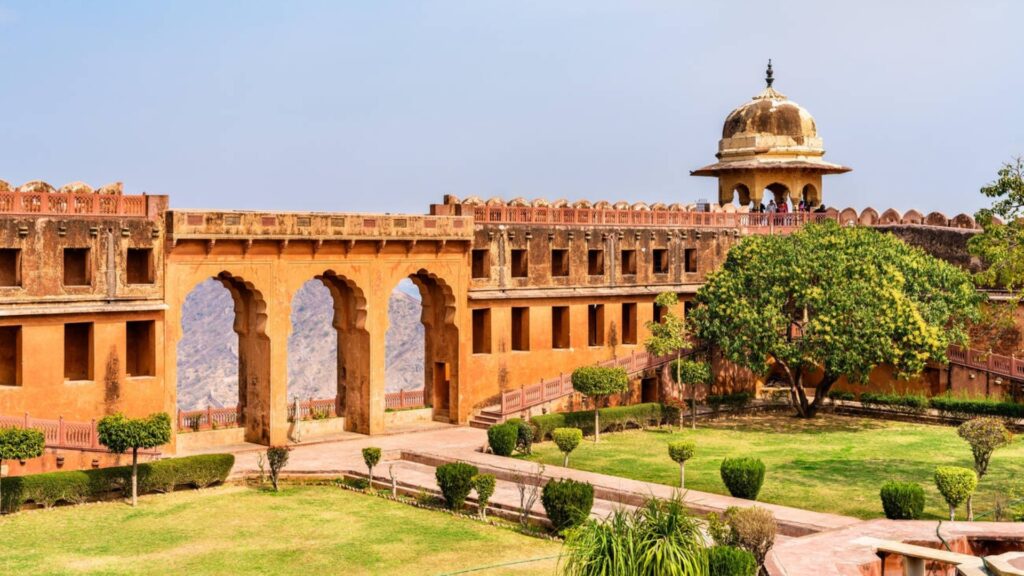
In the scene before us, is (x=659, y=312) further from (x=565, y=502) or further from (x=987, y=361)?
(x=565, y=502)

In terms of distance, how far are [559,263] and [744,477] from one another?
16912 mm

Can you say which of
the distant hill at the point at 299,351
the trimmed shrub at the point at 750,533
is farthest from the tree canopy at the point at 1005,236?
the distant hill at the point at 299,351

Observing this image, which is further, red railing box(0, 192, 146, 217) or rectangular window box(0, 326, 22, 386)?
rectangular window box(0, 326, 22, 386)

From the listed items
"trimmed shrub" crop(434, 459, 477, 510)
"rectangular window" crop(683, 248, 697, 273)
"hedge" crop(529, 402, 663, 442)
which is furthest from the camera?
"rectangular window" crop(683, 248, 697, 273)

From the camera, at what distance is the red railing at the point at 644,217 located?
148ft

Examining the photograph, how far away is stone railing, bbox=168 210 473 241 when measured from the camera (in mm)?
37125

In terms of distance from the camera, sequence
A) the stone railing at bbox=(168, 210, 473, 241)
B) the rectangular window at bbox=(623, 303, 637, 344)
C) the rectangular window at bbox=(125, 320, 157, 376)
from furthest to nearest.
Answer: the rectangular window at bbox=(623, 303, 637, 344) < the stone railing at bbox=(168, 210, 473, 241) < the rectangular window at bbox=(125, 320, 157, 376)

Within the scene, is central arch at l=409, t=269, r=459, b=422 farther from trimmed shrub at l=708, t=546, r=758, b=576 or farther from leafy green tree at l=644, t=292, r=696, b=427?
trimmed shrub at l=708, t=546, r=758, b=576

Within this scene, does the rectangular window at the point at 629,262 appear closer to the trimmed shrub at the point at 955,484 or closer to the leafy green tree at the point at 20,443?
the trimmed shrub at the point at 955,484

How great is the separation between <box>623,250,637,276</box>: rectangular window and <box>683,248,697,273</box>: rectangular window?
2.72m

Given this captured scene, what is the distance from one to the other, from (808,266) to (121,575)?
25492 millimetres

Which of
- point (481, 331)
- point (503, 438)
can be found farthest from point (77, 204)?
point (481, 331)

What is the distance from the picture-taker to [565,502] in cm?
2842

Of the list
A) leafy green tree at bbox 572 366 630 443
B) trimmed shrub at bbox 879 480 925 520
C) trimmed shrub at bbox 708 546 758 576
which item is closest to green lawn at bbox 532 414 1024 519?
leafy green tree at bbox 572 366 630 443
